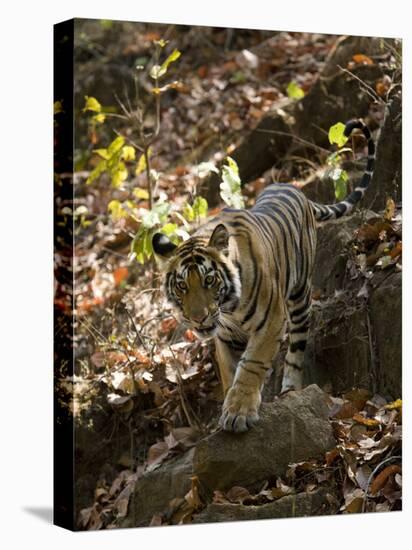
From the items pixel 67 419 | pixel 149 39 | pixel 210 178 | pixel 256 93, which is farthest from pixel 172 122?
pixel 67 419

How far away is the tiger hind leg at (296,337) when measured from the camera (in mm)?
6348

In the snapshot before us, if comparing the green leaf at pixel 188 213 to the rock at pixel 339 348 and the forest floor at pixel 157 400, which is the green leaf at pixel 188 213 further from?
the rock at pixel 339 348

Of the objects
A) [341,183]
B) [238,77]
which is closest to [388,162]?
[341,183]

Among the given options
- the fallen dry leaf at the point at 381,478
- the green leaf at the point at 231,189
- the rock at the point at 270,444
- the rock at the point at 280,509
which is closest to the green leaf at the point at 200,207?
the green leaf at the point at 231,189

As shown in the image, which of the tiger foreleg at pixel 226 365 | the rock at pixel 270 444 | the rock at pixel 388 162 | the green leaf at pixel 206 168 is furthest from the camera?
the rock at pixel 388 162

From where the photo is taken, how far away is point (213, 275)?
598 cm

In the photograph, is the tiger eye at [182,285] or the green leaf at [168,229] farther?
the green leaf at [168,229]

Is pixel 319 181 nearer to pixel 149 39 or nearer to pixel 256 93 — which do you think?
pixel 256 93

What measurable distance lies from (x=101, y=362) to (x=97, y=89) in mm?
6258

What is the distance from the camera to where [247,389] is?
239 inches

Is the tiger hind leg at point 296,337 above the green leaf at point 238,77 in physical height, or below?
below

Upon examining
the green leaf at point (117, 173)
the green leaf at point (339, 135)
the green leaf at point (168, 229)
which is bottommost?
the green leaf at point (168, 229)

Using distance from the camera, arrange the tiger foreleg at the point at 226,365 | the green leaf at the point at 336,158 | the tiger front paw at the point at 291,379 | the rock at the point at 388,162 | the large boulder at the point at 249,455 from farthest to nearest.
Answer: the green leaf at the point at 336,158
the rock at the point at 388,162
the tiger front paw at the point at 291,379
the tiger foreleg at the point at 226,365
the large boulder at the point at 249,455

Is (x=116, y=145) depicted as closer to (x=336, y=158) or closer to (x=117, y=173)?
(x=117, y=173)
